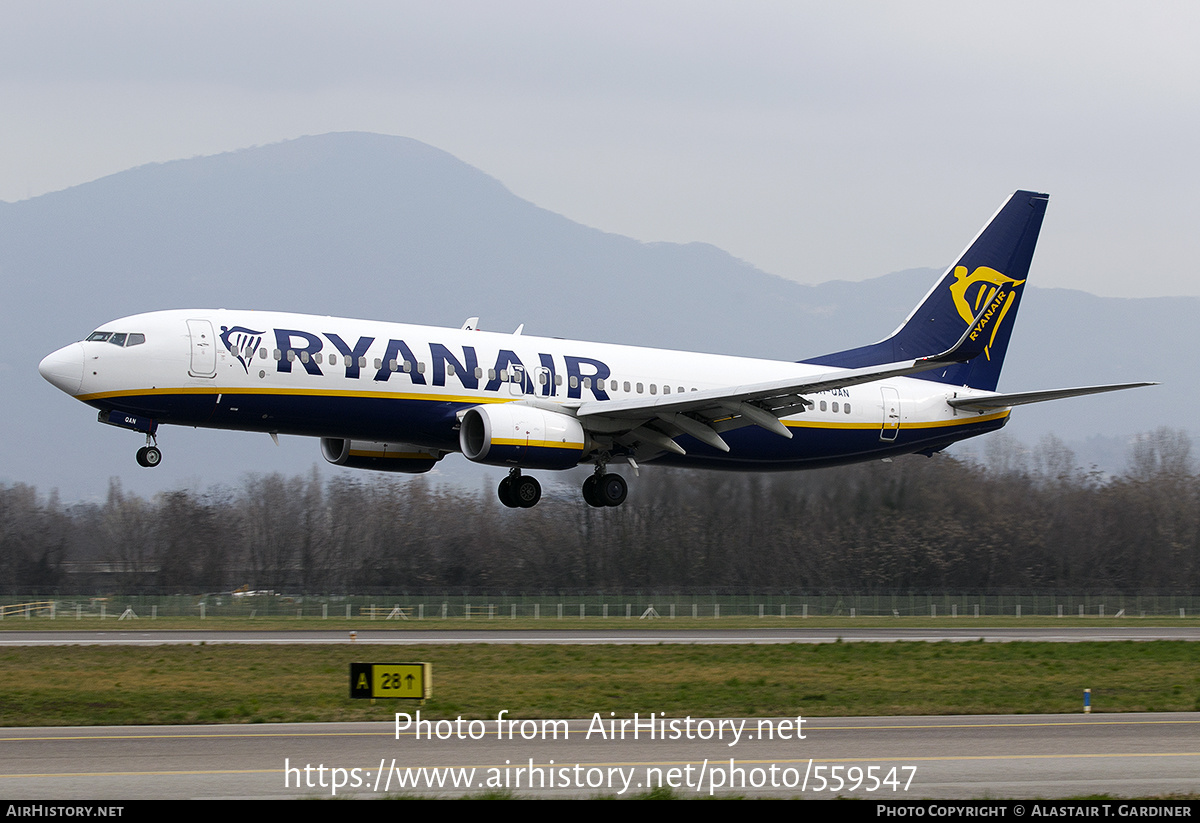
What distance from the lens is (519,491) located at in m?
37.2

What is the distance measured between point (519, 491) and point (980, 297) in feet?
61.1

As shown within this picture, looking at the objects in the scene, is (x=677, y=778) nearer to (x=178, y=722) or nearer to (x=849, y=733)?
(x=849, y=733)

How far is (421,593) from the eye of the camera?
71188mm

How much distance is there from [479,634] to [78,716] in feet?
64.6

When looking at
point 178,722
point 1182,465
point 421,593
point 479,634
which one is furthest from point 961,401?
point 1182,465

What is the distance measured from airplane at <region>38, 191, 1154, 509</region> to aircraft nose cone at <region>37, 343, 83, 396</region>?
4cm

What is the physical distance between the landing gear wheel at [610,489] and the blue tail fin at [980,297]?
34.3 feet

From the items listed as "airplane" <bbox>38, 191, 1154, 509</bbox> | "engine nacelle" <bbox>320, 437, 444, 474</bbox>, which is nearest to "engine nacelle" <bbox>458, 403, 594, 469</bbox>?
"airplane" <bbox>38, 191, 1154, 509</bbox>

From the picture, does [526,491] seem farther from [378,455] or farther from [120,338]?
[120,338]

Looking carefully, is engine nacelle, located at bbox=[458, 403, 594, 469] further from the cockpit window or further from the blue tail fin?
the blue tail fin

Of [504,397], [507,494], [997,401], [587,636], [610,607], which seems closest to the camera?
[504,397]

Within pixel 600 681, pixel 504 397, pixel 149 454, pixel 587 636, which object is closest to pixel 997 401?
pixel 587 636

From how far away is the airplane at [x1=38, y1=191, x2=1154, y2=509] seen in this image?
3262cm

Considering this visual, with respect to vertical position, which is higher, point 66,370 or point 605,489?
point 66,370
